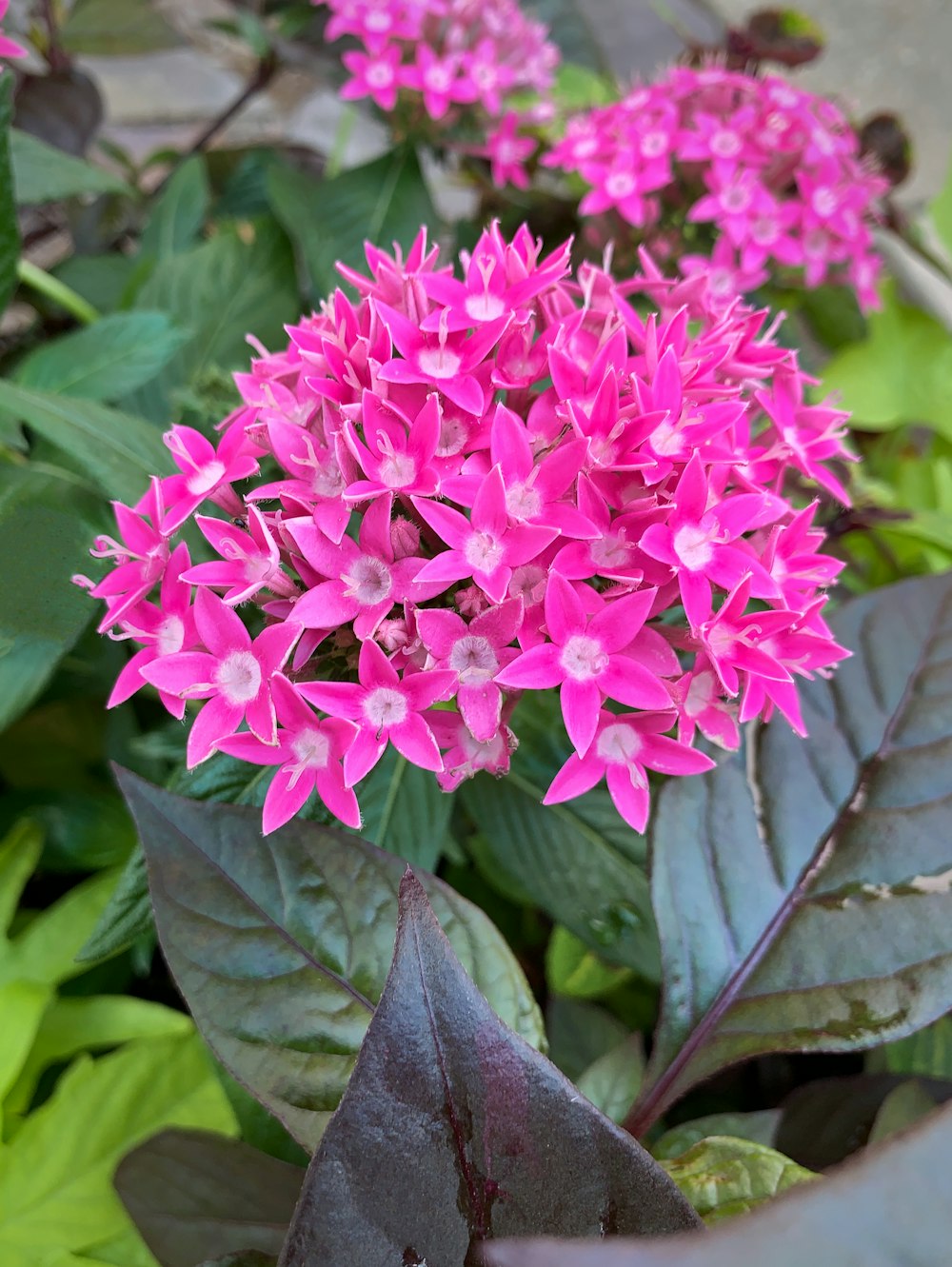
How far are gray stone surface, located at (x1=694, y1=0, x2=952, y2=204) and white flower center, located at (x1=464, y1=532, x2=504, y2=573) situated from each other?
1754 millimetres

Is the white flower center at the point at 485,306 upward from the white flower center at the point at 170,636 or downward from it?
upward

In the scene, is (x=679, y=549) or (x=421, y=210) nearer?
(x=679, y=549)

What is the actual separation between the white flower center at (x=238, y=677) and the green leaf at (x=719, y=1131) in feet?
1.03

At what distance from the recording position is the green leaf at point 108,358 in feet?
2.06

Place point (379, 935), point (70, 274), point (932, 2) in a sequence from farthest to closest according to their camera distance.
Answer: point (932, 2) < point (70, 274) < point (379, 935)

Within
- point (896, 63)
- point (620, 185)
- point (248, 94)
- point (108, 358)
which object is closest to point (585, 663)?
point (108, 358)

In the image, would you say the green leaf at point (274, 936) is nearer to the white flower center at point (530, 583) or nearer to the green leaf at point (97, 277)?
the white flower center at point (530, 583)

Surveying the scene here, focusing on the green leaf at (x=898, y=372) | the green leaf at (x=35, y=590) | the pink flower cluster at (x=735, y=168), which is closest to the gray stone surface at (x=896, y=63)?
the green leaf at (x=898, y=372)

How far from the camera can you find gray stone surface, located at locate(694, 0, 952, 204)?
5.72 ft

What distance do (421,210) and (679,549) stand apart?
74cm

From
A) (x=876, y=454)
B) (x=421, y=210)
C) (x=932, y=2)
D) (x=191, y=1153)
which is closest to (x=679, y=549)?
(x=191, y=1153)

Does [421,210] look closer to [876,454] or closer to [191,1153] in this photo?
[876,454]

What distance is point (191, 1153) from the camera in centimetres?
47

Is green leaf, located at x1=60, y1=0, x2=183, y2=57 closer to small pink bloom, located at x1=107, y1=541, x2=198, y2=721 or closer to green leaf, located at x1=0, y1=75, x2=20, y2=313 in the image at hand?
green leaf, located at x1=0, y1=75, x2=20, y2=313
